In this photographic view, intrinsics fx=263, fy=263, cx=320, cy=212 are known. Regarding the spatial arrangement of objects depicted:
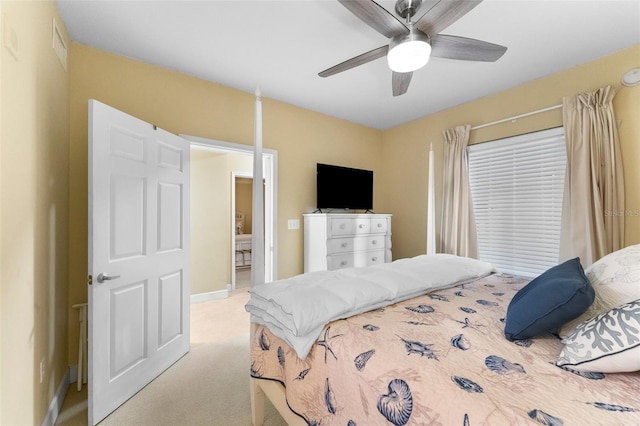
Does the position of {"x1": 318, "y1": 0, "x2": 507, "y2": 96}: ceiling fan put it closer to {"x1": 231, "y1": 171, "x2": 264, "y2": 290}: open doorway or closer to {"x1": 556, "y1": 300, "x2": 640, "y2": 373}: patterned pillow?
{"x1": 556, "y1": 300, "x2": 640, "y2": 373}: patterned pillow

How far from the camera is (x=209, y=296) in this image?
3.81m

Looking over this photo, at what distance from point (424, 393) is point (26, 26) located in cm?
226

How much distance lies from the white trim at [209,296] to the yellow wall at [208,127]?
1.40m

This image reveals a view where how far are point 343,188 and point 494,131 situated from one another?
5.88ft

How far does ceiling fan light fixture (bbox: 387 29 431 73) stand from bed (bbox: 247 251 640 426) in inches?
49.4

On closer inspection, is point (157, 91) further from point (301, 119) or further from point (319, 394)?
point (319, 394)

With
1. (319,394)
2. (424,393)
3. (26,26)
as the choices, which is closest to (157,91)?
(26,26)

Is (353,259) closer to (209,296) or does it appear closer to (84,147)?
(209,296)

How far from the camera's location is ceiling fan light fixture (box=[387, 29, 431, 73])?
1.41 meters

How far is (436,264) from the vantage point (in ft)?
6.09

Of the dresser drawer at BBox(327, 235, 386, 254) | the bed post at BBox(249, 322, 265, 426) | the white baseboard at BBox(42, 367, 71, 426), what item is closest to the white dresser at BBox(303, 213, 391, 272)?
the dresser drawer at BBox(327, 235, 386, 254)

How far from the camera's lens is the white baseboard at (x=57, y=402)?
4.94 feet

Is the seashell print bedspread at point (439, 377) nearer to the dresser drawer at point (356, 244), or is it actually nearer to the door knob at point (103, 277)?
the door knob at point (103, 277)

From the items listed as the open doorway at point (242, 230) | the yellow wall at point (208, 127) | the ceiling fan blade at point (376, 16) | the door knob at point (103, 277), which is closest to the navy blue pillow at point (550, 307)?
the ceiling fan blade at point (376, 16)
